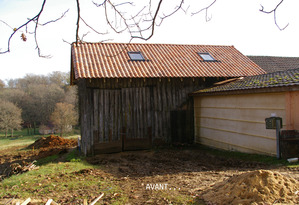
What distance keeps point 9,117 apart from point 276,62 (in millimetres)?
30371

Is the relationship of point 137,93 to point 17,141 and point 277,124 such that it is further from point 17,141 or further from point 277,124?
point 17,141

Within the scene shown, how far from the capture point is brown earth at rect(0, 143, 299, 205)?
452 cm

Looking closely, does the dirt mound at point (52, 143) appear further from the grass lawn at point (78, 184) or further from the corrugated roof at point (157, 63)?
the grass lawn at point (78, 184)

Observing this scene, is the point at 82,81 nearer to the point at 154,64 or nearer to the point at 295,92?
the point at 154,64

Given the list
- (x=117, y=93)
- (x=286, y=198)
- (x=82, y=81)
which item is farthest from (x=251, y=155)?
(x=82, y=81)

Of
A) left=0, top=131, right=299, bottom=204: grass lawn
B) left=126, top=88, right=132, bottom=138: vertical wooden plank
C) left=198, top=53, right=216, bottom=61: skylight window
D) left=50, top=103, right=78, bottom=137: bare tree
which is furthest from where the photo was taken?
left=50, top=103, right=78, bottom=137: bare tree

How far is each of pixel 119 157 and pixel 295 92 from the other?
20.5 feet

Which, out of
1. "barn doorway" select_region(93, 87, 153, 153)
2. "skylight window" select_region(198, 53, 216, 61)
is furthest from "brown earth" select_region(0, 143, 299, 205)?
"skylight window" select_region(198, 53, 216, 61)

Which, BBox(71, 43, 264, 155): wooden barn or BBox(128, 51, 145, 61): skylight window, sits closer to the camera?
BBox(71, 43, 264, 155): wooden barn

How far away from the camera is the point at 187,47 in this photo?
1458 cm

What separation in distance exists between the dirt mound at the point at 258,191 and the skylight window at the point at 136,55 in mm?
8133

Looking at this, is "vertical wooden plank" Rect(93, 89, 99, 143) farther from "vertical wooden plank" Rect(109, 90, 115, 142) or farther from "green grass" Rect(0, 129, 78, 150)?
"green grass" Rect(0, 129, 78, 150)

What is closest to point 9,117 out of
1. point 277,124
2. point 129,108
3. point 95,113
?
point 95,113

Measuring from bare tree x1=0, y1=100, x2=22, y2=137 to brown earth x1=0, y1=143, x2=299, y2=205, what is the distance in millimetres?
27060
